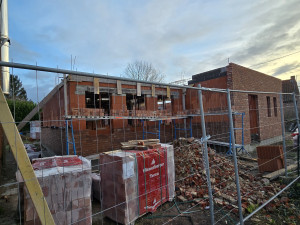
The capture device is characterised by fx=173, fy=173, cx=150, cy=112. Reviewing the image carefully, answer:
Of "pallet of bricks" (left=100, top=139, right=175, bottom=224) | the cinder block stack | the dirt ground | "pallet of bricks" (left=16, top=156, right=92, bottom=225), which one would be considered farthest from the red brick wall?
"pallet of bricks" (left=16, top=156, right=92, bottom=225)

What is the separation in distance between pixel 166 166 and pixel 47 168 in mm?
2302

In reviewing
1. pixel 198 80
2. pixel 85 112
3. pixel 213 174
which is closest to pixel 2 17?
pixel 85 112

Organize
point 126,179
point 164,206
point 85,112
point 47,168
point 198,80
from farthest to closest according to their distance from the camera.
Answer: point 198,80, point 85,112, point 164,206, point 126,179, point 47,168

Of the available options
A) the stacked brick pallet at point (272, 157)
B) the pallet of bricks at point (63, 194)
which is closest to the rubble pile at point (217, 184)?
the stacked brick pallet at point (272, 157)

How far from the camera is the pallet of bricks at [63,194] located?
2.46 meters

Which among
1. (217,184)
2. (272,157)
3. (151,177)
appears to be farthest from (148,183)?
(272,157)

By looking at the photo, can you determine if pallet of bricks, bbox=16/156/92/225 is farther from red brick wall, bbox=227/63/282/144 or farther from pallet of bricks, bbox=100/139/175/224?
red brick wall, bbox=227/63/282/144

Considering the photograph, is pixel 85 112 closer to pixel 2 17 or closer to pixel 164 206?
pixel 2 17

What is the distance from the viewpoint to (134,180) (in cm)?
316

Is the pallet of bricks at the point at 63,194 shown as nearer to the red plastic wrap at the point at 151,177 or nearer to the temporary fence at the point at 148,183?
the temporary fence at the point at 148,183

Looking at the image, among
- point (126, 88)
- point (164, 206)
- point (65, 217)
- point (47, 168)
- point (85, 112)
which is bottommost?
point (164, 206)

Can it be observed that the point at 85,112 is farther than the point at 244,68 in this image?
No

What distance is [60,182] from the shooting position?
2.61 m

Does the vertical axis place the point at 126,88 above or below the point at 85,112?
above
